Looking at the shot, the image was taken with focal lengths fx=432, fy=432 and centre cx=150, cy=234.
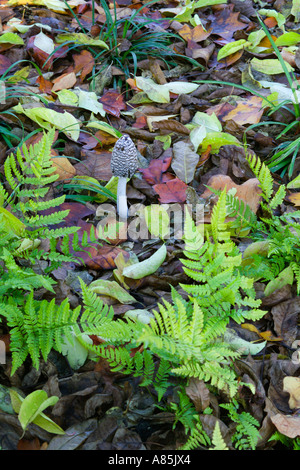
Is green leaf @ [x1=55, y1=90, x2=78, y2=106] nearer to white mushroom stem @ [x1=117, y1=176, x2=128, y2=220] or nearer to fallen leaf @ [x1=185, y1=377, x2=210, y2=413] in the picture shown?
white mushroom stem @ [x1=117, y1=176, x2=128, y2=220]

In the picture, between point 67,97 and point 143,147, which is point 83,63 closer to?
point 67,97

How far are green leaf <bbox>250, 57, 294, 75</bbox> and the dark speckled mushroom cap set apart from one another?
82.3 inches

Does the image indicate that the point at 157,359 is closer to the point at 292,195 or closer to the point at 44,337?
the point at 44,337

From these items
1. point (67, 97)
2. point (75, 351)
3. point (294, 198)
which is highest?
point (67, 97)

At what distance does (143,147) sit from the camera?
131 inches

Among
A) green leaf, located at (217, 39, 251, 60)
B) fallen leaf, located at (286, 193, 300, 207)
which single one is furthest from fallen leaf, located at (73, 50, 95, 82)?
fallen leaf, located at (286, 193, 300, 207)

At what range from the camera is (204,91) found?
386 centimetres

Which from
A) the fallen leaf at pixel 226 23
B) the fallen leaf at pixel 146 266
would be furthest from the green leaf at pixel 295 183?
the fallen leaf at pixel 226 23

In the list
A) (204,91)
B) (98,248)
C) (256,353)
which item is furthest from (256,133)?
(256,353)

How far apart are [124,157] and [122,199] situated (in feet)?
1.11

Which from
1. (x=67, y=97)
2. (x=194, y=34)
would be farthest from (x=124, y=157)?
(x=194, y=34)

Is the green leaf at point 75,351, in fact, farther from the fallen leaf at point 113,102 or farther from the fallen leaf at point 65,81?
the fallen leaf at point 65,81

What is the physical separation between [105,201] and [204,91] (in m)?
1.53

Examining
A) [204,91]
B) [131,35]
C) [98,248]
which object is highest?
[131,35]
